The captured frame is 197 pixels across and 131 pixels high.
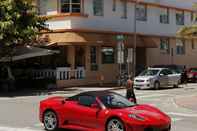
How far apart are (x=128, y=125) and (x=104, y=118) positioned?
88 centimetres

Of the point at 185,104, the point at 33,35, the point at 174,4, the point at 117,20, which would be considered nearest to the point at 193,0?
the point at 174,4

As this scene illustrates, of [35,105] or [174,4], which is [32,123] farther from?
[174,4]

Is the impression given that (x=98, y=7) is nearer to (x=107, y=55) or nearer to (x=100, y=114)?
(x=107, y=55)

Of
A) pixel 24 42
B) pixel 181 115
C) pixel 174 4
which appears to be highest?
pixel 174 4

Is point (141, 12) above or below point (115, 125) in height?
above

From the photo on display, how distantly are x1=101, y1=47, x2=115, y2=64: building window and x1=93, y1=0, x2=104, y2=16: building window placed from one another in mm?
2982

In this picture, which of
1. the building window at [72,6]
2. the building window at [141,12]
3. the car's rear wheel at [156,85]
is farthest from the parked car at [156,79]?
the building window at [141,12]

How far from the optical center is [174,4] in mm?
52938

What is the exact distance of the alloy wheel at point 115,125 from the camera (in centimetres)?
1363

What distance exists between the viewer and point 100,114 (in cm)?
1410

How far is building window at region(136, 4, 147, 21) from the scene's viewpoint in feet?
158

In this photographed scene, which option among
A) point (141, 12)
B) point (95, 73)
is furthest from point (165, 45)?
point (95, 73)

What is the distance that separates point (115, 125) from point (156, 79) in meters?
24.6

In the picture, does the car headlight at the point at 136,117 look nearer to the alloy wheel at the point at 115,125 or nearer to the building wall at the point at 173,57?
the alloy wheel at the point at 115,125
